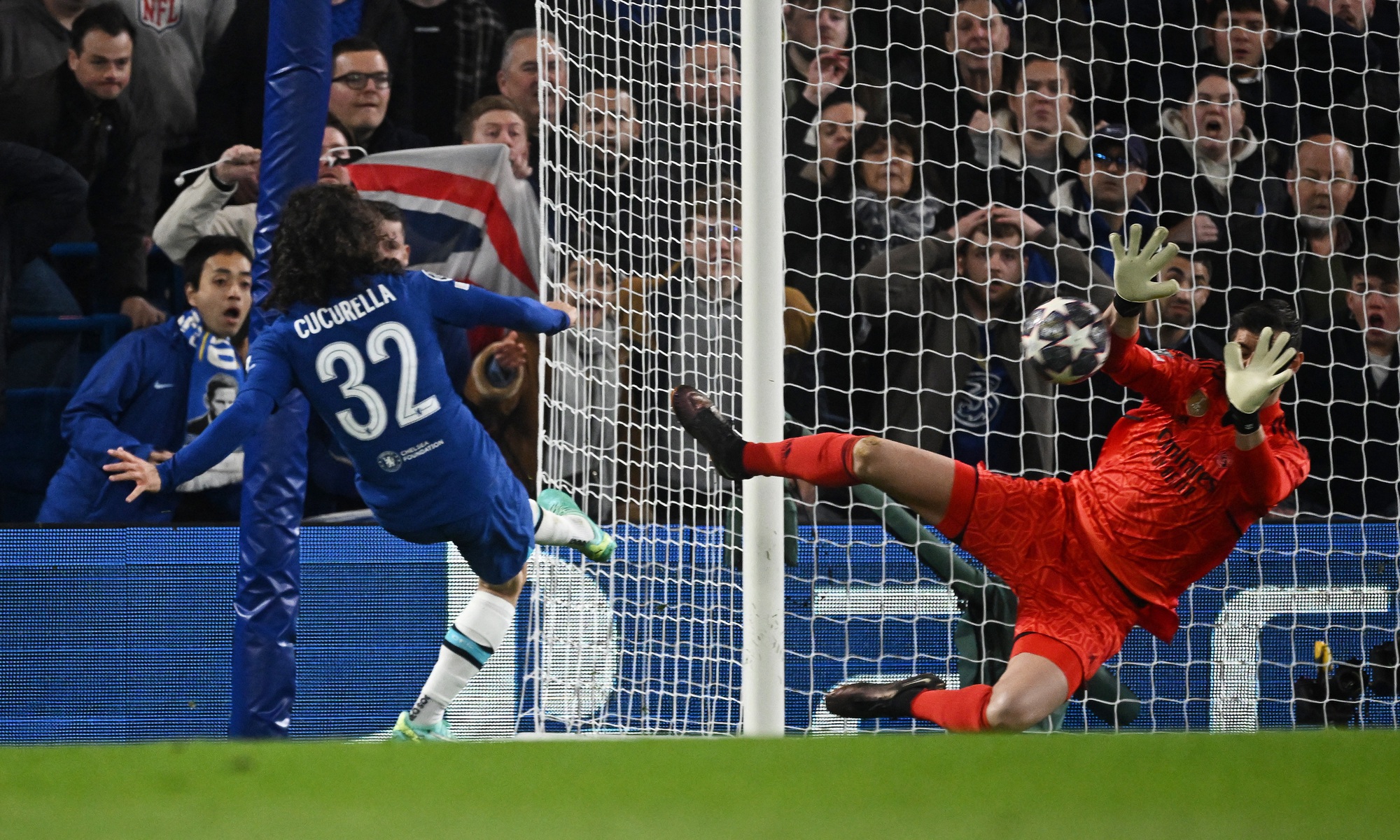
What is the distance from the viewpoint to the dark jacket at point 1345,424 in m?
4.97

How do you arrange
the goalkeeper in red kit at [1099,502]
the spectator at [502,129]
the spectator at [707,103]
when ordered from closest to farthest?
the goalkeeper in red kit at [1099,502] → the spectator at [707,103] → the spectator at [502,129]

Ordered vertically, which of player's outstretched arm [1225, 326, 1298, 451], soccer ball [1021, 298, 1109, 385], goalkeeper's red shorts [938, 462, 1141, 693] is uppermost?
soccer ball [1021, 298, 1109, 385]

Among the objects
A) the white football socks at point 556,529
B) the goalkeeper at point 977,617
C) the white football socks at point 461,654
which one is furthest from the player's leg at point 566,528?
the goalkeeper at point 977,617

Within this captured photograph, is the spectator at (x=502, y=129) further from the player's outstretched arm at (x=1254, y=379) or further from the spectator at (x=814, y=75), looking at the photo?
the player's outstretched arm at (x=1254, y=379)

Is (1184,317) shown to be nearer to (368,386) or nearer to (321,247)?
(368,386)

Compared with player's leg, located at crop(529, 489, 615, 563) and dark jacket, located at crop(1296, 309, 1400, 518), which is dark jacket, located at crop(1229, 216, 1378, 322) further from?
player's leg, located at crop(529, 489, 615, 563)

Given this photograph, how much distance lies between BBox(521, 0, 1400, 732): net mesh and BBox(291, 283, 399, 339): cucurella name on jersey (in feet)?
2.69

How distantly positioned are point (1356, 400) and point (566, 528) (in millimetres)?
3271

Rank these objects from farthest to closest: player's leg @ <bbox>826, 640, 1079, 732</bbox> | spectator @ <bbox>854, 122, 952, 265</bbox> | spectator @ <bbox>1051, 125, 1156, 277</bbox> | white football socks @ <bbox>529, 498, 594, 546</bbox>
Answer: spectator @ <bbox>1051, 125, 1156, 277</bbox>
spectator @ <bbox>854, 122, 952, 265</bbox>
white football socks @ <bbox>529, 498, 594, 546</bbox>
player's leg @ <bbox>826, 640, 1079, 732</bbox>

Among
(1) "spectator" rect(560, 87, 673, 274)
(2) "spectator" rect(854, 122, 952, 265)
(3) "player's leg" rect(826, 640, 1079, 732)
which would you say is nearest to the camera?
(3) "player's leg" rect(826, 640, 1079, 732)

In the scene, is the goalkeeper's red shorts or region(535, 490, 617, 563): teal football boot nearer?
the goalkeeper's red shorts

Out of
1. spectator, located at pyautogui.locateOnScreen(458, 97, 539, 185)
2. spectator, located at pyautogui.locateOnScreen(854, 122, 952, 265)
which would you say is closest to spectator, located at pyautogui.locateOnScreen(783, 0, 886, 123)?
spectator, located at pyautogui.locateOnScreen(854, 122, 952, 265)

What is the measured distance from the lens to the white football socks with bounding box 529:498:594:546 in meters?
4.03

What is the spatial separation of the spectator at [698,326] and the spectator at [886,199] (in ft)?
1.78
